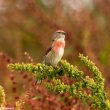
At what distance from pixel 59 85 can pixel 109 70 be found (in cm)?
458

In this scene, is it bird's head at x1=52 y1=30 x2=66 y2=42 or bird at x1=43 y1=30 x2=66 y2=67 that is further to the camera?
bird's head at x1=52 y1=30 x2=66 y2=42

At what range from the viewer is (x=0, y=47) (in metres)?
11.4

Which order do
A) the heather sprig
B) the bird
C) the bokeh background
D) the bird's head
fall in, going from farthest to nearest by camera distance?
1. the bokeh background
2. the bird's head
3. the bird
4. the heather sprig

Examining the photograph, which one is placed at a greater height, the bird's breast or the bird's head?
the bird's head

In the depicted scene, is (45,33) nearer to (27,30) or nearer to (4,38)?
(27,30)

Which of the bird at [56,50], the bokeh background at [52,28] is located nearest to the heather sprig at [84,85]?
the bird at [56,50]

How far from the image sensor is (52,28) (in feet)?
31.5

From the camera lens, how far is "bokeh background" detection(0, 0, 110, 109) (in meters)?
9.54

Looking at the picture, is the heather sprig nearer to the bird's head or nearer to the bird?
the bird

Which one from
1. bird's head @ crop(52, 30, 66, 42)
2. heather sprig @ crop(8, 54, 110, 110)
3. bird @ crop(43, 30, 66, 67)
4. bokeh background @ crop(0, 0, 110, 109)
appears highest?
bokeh background @ crop(0, 0, 110, 109)

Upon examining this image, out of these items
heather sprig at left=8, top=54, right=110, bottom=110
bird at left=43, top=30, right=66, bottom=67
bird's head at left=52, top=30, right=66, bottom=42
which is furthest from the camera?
bird's head at left=52, top=30, right=66, bottom=42

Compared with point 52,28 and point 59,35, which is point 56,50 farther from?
point 52,28

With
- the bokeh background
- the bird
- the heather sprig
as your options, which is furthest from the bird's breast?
the bokeh background

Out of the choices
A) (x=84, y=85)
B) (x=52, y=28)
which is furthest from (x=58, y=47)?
(x=52, y=28)
